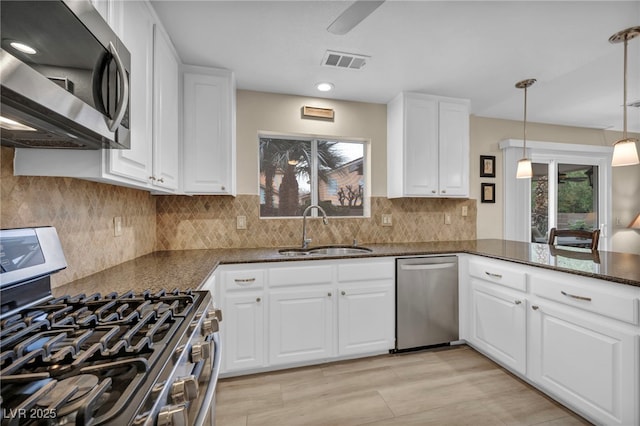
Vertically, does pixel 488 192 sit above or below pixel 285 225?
above

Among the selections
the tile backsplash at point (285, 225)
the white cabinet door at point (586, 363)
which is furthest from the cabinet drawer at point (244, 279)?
the white cabinet door at point (586, 363)

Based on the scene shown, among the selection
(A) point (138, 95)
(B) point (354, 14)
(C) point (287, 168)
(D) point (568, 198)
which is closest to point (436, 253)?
(C) point (287, 168)

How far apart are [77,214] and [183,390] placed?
121cm

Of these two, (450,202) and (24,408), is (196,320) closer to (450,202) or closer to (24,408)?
(24,408)

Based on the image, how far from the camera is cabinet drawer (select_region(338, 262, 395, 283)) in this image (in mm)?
2227

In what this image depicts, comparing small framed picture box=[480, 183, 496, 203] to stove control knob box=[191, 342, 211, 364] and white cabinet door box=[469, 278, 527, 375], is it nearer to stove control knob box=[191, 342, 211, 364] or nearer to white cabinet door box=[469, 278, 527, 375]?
white cabinet door box=[469, 278, 527, 375]

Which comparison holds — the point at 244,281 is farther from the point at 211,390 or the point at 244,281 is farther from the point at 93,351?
the point at 93,351

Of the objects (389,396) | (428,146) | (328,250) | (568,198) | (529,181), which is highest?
(428,146)

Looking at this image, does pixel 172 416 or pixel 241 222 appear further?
pixel 241 222

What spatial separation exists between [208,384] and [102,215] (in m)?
1.23

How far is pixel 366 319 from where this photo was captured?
228cm

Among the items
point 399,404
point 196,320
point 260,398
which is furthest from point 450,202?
point 196,320

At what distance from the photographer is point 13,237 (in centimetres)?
98

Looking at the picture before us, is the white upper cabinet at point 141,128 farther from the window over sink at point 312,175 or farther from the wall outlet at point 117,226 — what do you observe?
the window over sink at point 312,175
